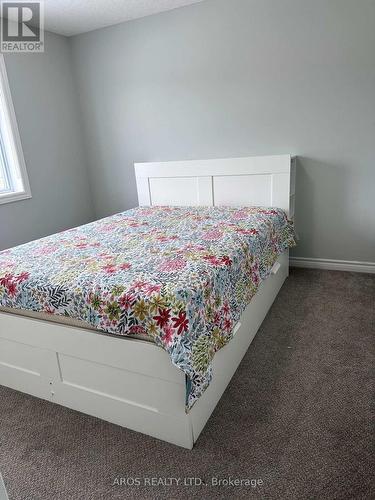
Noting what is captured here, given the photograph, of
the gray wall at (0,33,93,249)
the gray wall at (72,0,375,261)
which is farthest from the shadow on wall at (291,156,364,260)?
the gray wall at (0,33,93,249)

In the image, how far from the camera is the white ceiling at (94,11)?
271 centimetres

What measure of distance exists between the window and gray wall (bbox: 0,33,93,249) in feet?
0.20

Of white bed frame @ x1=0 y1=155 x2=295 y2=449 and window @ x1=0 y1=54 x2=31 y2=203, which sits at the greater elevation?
window @ x1=0 y1=54 x2=31 y2=203

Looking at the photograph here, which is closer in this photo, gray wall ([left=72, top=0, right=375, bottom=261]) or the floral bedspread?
the floral bedspread

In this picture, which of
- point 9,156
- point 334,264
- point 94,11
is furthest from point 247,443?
point 94,11

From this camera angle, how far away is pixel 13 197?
119 inches

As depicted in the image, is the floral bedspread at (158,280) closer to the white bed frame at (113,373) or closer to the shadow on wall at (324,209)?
the white bed frame at (113,373)

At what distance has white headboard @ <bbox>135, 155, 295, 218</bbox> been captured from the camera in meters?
2.79

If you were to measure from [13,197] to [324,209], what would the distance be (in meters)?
2.75

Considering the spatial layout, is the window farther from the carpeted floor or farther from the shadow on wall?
the shadow on wall

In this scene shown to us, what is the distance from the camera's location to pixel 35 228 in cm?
328

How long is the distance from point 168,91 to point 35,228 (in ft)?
6.01

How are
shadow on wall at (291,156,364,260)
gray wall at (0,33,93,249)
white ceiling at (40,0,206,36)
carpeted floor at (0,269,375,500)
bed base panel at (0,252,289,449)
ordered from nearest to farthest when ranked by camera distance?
carpeted floor at (0,269,375,500) → bed base panel at (0,252,289,449) → white ceiling at (40,0,206,36) → shadow on wall at (291,156,364,260) → gray wall at (0,33,93,249)

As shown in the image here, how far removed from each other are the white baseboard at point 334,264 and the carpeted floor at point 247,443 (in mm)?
1169
